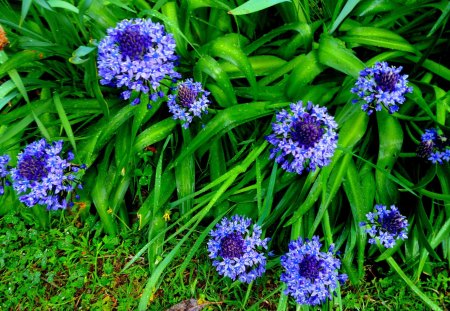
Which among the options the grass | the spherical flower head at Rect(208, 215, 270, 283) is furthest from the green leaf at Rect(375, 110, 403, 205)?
the spherical flower head at Rect(208, 215, 270, 283)

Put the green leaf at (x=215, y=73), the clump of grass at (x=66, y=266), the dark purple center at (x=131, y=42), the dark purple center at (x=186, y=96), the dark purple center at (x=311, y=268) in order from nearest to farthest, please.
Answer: the dark purple center at (x=131, y=42), the dark purple center at (x=311, y=268), the dark purple center at (x=186, y=96), the green leaf at (x=215, y=73), the clump of grass at (x=66, y=266)

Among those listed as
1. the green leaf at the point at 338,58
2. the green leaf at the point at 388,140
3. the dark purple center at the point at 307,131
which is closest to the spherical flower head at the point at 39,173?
the dark purple center at the point at 307,131

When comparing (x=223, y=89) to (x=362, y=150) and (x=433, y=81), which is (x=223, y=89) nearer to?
(x=362, y=150)

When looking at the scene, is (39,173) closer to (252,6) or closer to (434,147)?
(252,6)

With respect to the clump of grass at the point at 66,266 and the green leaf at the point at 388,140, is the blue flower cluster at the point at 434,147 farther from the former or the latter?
the clump of grass at the point at 66,266

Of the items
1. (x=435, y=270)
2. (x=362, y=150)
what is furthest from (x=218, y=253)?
(x=435, y=270)

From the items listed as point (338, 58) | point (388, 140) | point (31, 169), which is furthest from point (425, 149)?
point (31, 169)
